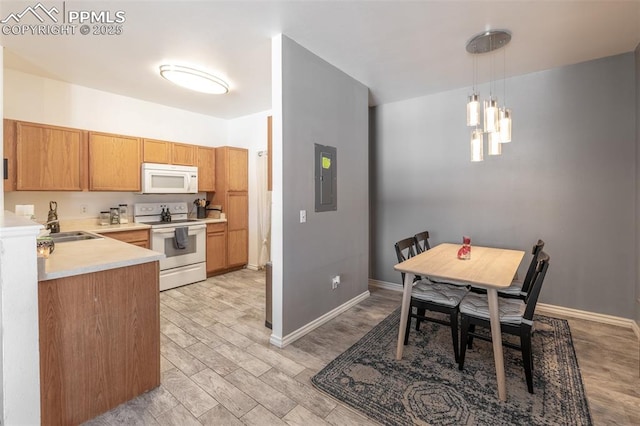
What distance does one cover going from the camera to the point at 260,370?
2.21m

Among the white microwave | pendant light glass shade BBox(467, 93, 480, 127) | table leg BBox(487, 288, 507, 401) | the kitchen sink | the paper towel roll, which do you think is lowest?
table leg BBox(487, 288, 507, 401)

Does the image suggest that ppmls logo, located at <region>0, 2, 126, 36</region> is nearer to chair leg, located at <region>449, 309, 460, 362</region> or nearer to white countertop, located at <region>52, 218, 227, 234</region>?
white countertop, located at <region>52, 218, 227, 234</region>

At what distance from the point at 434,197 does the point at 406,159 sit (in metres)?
0.66

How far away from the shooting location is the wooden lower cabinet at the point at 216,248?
4609 mm

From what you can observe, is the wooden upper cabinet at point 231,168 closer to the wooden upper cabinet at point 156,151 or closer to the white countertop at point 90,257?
the wooden upper cabinet at point 156,151

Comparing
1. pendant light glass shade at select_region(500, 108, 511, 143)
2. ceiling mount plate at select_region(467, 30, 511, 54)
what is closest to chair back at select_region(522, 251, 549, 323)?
pendant light glass shade at select_region(500, 108, 511, 143)

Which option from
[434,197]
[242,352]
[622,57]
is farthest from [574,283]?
[242,352]

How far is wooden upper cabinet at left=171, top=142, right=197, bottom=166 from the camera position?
4430 mm

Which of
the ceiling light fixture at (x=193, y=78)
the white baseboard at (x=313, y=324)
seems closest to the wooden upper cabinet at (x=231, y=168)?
the ceiling light fixture at (x=193, y=78)

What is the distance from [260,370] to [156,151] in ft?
11.4

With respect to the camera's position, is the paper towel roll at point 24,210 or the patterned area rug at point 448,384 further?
the paper towel roll at point 24,210

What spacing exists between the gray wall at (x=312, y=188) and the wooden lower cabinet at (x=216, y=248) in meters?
2.35

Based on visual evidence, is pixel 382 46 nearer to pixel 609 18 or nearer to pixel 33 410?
pixel 609 18

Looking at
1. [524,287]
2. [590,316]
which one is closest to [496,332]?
[524,287]
